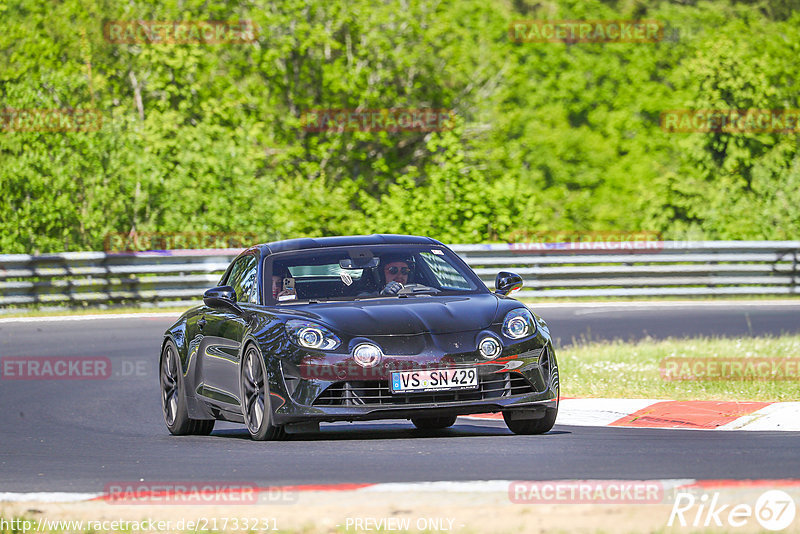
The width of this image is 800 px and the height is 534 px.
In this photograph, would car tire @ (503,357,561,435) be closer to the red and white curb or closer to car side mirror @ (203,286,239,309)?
the red and white curb

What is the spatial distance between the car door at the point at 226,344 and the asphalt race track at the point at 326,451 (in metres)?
0.33

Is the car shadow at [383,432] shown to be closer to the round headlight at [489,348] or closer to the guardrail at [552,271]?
the round headlight at [489,348]

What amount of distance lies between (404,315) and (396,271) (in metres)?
1.06

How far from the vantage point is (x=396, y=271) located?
10.0m

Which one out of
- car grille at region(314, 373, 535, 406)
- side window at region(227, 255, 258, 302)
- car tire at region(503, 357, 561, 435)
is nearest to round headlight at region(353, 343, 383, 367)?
car grille at region(314, 373, 535, 406)

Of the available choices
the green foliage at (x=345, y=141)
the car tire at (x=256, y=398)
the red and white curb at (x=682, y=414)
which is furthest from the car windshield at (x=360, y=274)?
the green foliage at (x=345, y=141)

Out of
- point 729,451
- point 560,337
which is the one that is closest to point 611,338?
point 560,337

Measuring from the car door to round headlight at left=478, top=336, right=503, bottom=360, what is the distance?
1652 millimetres

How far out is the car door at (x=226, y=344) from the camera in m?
9.58

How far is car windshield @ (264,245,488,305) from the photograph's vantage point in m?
9.77

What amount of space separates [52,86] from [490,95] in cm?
1596

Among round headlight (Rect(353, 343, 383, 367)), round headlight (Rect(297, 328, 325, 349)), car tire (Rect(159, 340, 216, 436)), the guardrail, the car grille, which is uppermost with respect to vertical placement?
round headlight (Rect(297, 328, 325, 349))

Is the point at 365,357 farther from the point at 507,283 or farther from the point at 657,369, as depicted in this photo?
the point at 657,369

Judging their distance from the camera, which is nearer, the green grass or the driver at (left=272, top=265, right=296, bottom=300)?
the driver at (left=272, top=265, right=296, bottom=300)
